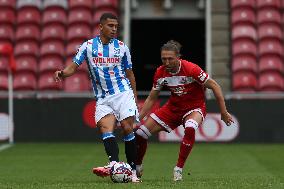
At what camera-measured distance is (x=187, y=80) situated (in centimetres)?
1018

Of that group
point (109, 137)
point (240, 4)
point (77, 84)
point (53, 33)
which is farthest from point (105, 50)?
point (240, 4)

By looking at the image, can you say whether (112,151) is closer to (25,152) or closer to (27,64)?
(25,152)

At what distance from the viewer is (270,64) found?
20.2 meters

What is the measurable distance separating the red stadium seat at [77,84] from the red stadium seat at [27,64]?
45.9 inches

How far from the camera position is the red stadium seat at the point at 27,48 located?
21.1 meters

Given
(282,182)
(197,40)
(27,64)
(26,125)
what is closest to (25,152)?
(26,125)

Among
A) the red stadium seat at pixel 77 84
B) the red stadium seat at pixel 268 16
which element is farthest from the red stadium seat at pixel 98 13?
the red stadium seat at pixel 268 16

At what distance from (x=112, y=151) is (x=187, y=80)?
1.31 metres

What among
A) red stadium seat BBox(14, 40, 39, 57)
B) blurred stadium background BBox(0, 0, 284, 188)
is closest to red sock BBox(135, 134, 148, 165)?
blurred stadium background BBox(0, 0, 284, 188)

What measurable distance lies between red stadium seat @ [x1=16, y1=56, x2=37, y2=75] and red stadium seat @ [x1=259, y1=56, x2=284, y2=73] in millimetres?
5658

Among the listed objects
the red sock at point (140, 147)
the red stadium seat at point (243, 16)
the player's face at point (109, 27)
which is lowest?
the red sock at point (140, 147)

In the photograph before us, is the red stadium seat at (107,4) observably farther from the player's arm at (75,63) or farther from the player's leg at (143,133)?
the player's arm at (75,63)

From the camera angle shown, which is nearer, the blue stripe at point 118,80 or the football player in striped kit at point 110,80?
the football player in striped kit at point 110,80

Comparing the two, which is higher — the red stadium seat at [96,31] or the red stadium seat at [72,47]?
the red stadium seat at [96,31]
